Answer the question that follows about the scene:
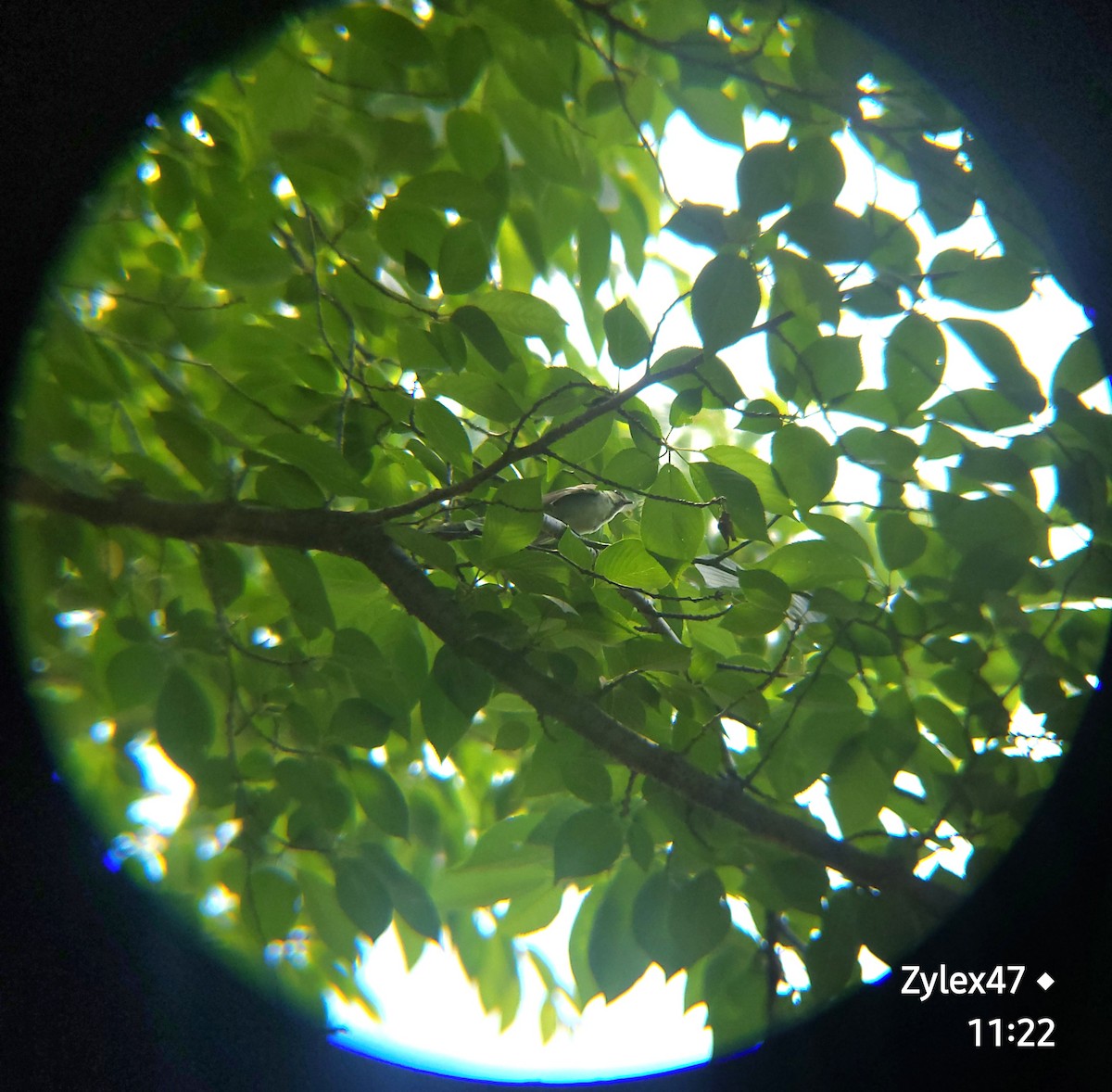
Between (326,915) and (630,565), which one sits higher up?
(630,565)

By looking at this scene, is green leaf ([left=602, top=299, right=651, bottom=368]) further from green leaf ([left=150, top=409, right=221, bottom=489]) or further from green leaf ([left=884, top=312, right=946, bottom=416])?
green leaf ([left=150, top=409, right=221, bottom=489])

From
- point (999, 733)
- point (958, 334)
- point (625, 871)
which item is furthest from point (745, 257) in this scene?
point (625, 871)

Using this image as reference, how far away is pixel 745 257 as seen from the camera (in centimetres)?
56

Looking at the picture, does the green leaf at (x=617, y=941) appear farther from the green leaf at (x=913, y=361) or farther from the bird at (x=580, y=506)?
the green leaf at (x=913, y=361)

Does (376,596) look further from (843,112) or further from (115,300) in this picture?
(843,112)

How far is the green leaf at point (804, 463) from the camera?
0.65 metres

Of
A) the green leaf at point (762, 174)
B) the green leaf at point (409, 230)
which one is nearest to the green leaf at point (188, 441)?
the green leaf at point (409, 230)

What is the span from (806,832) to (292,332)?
2.10 feet

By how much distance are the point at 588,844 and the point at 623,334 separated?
0.45 meters

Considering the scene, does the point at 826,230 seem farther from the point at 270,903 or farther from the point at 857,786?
the point at 270,903

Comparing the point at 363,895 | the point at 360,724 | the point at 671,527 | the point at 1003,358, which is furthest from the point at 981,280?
the point at 363,895

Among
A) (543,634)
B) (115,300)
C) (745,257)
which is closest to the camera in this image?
(745,257)

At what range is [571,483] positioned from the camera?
75 centimetres
